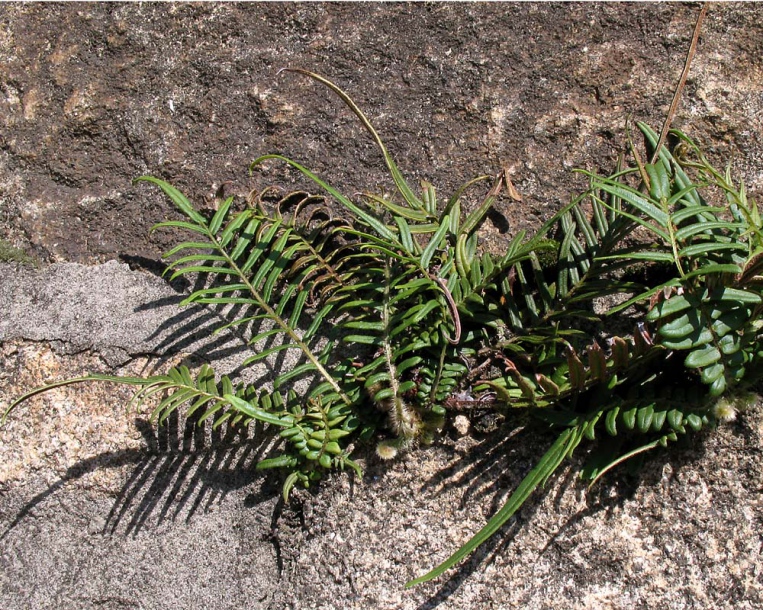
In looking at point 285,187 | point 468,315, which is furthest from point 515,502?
point 285,187

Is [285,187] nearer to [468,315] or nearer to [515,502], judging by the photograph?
[468,315]

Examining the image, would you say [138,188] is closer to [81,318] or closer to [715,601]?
[81,318]

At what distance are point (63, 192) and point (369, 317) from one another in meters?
0.99

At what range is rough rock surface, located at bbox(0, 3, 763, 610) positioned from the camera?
73.5 inches

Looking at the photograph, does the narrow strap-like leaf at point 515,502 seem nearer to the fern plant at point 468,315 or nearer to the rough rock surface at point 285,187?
the fern plant at point 468,315

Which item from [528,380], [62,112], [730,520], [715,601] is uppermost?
[62,112]

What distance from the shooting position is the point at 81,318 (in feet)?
7.09

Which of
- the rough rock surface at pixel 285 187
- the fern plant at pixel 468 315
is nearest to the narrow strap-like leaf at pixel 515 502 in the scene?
the fern plant at pixel 468 315

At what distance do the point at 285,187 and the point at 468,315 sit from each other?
2.14 ft

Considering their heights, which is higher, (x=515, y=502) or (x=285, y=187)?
(x=285, y=187)

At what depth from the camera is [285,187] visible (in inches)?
86.0

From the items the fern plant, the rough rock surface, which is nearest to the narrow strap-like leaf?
the fern plant

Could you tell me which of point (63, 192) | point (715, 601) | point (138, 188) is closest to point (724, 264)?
point (715, 601)

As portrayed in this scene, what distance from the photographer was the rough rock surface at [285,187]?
73.5 inches
